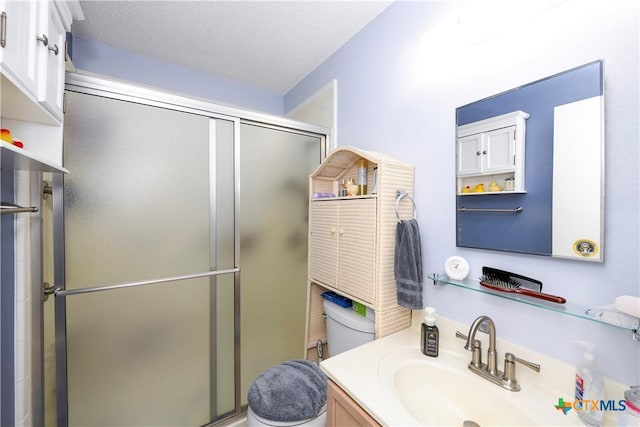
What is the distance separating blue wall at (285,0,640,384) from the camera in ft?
2.26

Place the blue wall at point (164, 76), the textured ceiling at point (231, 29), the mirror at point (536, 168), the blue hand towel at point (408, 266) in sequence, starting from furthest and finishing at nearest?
the blue wall at point (164, 76) < the textured ceiling at point (231, 29) < the blue hand towel at point (408, 266) < the mirror at point (536, 168)

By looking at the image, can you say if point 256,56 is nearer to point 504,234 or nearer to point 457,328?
point 504,234

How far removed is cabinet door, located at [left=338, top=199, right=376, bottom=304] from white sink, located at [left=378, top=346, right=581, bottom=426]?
0.30m

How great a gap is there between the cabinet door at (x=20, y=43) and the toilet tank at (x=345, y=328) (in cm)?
147

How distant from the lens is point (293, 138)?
5.74ft

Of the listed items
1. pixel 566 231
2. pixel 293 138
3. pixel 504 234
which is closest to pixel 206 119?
pixel 293 138

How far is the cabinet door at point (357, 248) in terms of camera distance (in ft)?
3.85

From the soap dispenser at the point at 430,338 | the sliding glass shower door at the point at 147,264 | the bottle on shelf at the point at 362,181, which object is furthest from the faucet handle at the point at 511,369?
the sliding glass shower door at the point at 147,264

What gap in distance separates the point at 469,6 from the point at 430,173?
651mm

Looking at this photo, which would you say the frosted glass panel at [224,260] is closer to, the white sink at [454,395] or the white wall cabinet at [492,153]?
the white sink at [454,395]

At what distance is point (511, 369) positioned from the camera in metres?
0.85

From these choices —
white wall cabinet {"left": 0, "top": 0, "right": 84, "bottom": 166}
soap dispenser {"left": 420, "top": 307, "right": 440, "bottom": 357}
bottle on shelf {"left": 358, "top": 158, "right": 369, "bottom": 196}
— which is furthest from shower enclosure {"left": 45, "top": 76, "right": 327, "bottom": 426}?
soap dispenser {"left": 420, "top": 307, "right": 440, "bottom": 357}

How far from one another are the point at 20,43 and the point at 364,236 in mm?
1295

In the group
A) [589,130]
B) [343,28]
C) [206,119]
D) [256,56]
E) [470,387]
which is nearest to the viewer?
[589,130]
